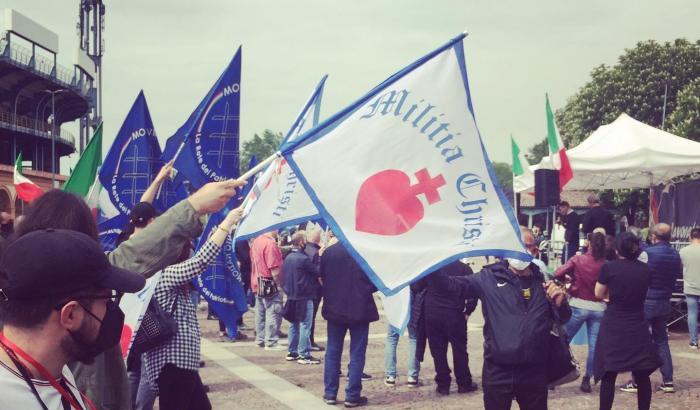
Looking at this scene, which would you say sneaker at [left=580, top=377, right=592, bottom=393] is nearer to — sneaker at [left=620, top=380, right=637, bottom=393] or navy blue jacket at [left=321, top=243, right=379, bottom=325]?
sneaker at [left=620, top=380, right=637, bottom=393]

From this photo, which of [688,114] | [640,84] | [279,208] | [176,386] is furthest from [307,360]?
[640,84]

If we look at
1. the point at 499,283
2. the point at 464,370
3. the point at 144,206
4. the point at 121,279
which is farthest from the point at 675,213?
the point at 121,279

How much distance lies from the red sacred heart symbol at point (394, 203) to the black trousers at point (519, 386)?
129cm

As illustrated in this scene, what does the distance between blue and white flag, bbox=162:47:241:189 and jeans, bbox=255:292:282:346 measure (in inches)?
168

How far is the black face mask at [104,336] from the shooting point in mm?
1588

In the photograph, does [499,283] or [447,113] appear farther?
[499,283]

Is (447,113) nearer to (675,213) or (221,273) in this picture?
(221,273)

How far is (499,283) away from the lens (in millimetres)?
4520

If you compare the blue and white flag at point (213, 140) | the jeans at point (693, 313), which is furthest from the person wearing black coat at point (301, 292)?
the jeans at point (693, 313)

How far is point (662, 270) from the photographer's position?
317 inches

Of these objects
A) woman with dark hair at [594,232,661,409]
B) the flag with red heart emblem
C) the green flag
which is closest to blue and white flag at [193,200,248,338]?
the flag with red heart emblem

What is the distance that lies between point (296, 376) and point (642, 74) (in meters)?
32.3

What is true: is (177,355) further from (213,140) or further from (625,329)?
(625,329)

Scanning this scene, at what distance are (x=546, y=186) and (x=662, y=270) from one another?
13.5ft
